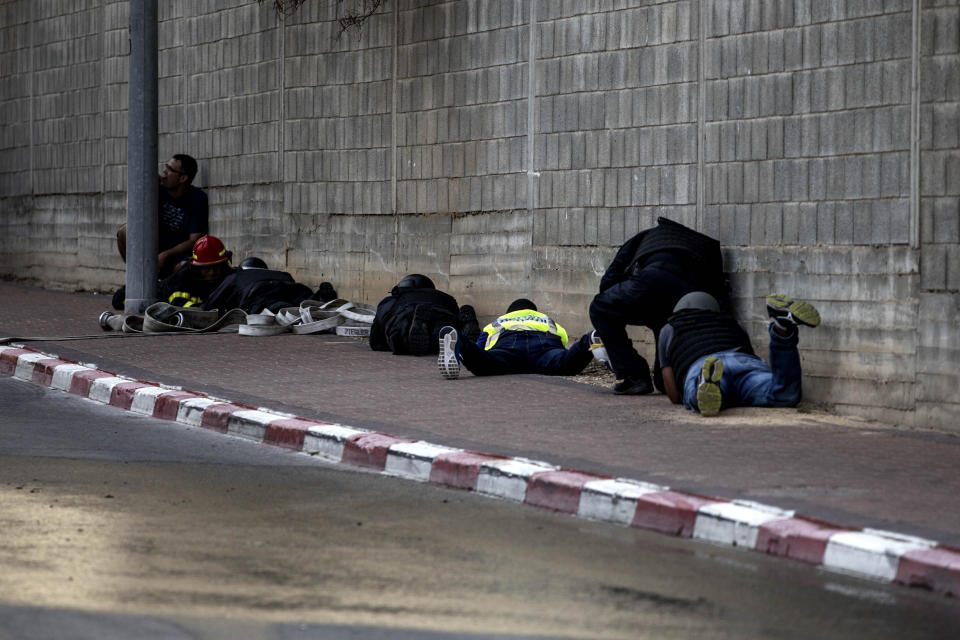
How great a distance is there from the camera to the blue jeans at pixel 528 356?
35.9 feet

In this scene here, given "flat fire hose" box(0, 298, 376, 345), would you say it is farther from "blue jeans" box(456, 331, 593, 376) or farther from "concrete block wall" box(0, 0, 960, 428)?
"blue jeans" box(456, 331, 593, 376)

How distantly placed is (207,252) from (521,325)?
489 cm

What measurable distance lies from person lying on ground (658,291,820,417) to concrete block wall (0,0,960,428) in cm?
46

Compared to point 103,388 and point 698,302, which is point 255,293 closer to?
point 103,388

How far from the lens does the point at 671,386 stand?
9.50 m

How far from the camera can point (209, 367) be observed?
11547 mm

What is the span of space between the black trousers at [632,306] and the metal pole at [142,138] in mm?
5722

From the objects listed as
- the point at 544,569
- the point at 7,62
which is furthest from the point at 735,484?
the point at 7,62

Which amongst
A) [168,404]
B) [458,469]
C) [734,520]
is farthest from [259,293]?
[734,520]

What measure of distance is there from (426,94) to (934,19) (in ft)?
19.3

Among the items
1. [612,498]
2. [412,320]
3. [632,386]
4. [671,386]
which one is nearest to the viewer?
[612,498]

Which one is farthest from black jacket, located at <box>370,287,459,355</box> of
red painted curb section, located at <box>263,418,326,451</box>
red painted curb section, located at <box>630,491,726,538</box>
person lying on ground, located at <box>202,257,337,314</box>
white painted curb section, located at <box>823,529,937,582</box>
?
white painted curb section, located at <box>823,529,937,582</box>

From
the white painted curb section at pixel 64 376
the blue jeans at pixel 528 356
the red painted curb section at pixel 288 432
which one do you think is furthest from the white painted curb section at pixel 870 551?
the white painted curb section at pixel 64 376

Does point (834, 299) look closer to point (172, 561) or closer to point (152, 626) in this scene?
point (172, 561)
